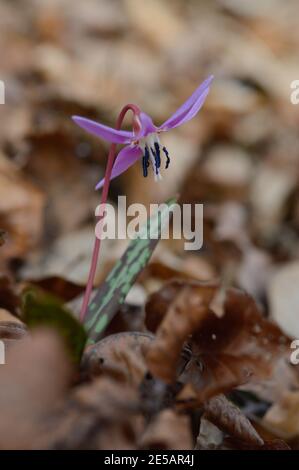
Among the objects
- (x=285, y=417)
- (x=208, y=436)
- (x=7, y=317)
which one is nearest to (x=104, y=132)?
(x=7, y=317)

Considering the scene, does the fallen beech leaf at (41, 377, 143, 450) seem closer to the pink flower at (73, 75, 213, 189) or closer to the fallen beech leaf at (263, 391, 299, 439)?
the pink flower at (73, 75, 213, 189)

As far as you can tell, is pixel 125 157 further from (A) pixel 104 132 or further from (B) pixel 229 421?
(B) pixel 229 421

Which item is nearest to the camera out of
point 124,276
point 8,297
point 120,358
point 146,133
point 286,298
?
point 120,358

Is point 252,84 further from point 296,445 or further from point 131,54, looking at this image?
point 296,445

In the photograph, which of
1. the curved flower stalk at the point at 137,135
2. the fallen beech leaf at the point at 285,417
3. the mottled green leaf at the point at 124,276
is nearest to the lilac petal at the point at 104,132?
the curved flower stalk at the point at 137,135

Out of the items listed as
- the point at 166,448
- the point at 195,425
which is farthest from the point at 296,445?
the point at 166,448

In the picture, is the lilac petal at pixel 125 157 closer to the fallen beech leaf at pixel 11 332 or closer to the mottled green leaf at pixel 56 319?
the fallen beech leaf at pixel 11 332

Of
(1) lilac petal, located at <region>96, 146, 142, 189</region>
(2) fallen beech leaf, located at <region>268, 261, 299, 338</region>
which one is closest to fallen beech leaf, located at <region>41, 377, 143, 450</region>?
(1) lilac petal, located at <region>96, 146, 142, 189</region>
